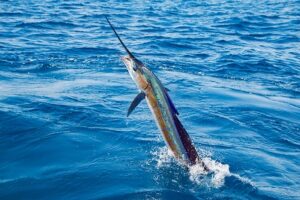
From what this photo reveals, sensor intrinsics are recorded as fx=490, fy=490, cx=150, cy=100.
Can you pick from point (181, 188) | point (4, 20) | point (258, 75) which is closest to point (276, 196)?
point (181, 188)

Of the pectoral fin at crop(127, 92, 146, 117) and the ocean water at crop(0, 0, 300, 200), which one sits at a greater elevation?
the pectoral fin at crop(127, 92, 146, 117)

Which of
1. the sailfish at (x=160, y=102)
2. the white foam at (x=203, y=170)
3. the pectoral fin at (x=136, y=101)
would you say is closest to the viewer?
the pectoral fin at (x=136, y=101)

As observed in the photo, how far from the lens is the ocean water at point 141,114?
5812mm

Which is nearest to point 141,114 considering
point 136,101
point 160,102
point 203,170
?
point 203,170

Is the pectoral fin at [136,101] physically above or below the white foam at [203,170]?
above

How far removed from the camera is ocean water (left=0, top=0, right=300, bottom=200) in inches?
229

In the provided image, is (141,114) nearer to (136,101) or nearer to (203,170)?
(203,170)

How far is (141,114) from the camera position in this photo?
8.77 meters

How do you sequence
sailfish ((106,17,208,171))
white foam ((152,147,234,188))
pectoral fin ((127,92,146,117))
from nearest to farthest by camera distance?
pectoral fin ((127,92,146,117)) < sailfish ((106,17,208,171)) < white foam ((152,147,234,188))

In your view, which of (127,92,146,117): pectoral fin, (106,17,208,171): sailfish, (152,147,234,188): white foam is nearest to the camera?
(127,92,146,117): pectoral fin

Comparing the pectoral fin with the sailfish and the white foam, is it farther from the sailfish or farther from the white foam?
the white foam

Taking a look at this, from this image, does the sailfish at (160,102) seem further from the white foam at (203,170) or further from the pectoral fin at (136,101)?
the white foam at (203,170)

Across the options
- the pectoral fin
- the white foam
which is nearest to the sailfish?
the pectoral fin

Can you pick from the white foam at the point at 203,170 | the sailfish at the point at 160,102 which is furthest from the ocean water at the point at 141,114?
the sailfish at the point at 160,102
